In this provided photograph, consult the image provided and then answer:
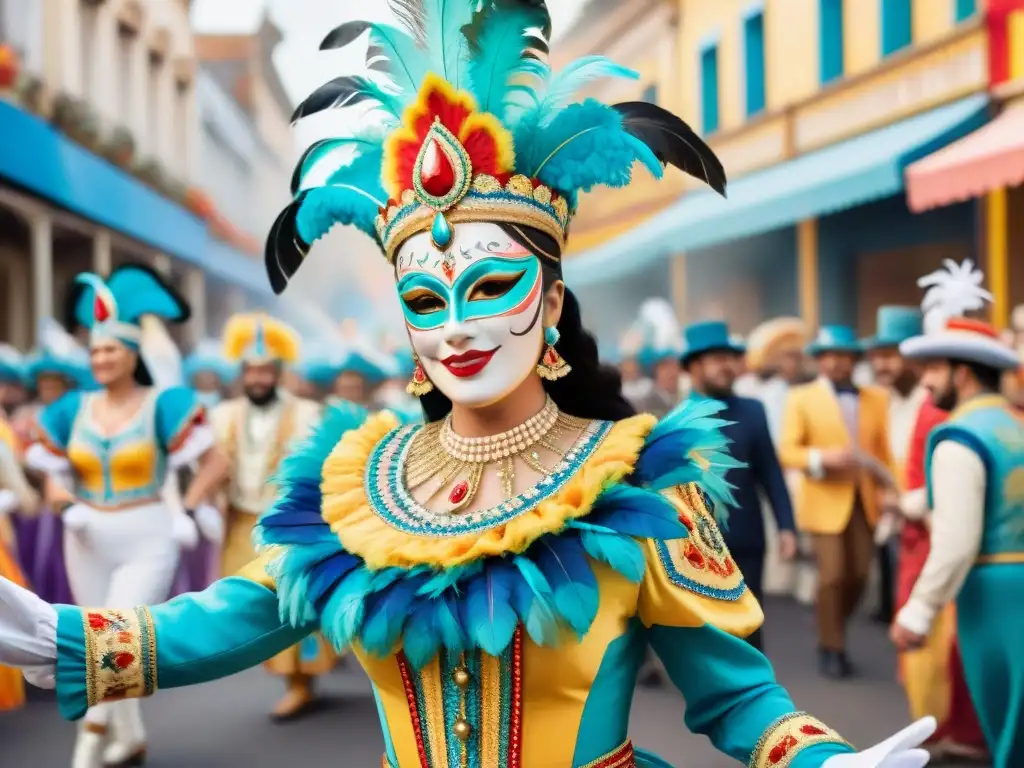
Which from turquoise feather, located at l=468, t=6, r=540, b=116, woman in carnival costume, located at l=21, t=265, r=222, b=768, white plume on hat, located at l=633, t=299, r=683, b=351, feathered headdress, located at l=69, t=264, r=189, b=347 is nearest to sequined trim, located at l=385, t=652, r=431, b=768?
turquoise feather, located at l=468, t=6, r=540, b=116

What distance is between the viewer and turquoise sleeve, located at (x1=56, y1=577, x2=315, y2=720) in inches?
82.6

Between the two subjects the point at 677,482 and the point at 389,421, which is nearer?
the point at 677,482

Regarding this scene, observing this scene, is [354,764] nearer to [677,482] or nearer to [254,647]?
[254,647]

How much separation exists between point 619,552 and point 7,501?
528cm

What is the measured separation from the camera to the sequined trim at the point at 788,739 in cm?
198

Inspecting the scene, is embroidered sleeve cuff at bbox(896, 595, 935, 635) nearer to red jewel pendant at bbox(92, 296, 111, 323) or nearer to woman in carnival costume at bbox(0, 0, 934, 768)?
woman in carnival costume at bbox(0, 0, 934, 768)

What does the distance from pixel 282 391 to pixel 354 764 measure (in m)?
2.54

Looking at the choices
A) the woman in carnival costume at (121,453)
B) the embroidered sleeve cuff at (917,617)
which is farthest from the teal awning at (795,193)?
the embroidered sleeve cuff at (917,617)

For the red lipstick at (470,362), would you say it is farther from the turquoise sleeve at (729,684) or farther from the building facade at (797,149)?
the building facade at (797,149)

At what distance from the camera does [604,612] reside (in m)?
2.08

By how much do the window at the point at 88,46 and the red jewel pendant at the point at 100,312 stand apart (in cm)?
1067

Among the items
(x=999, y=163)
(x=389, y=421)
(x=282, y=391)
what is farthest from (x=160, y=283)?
(x=999, y=163)

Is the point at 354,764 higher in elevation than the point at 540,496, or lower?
lower

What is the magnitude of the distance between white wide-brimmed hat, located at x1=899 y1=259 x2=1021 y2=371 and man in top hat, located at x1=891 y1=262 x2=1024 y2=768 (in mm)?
27
